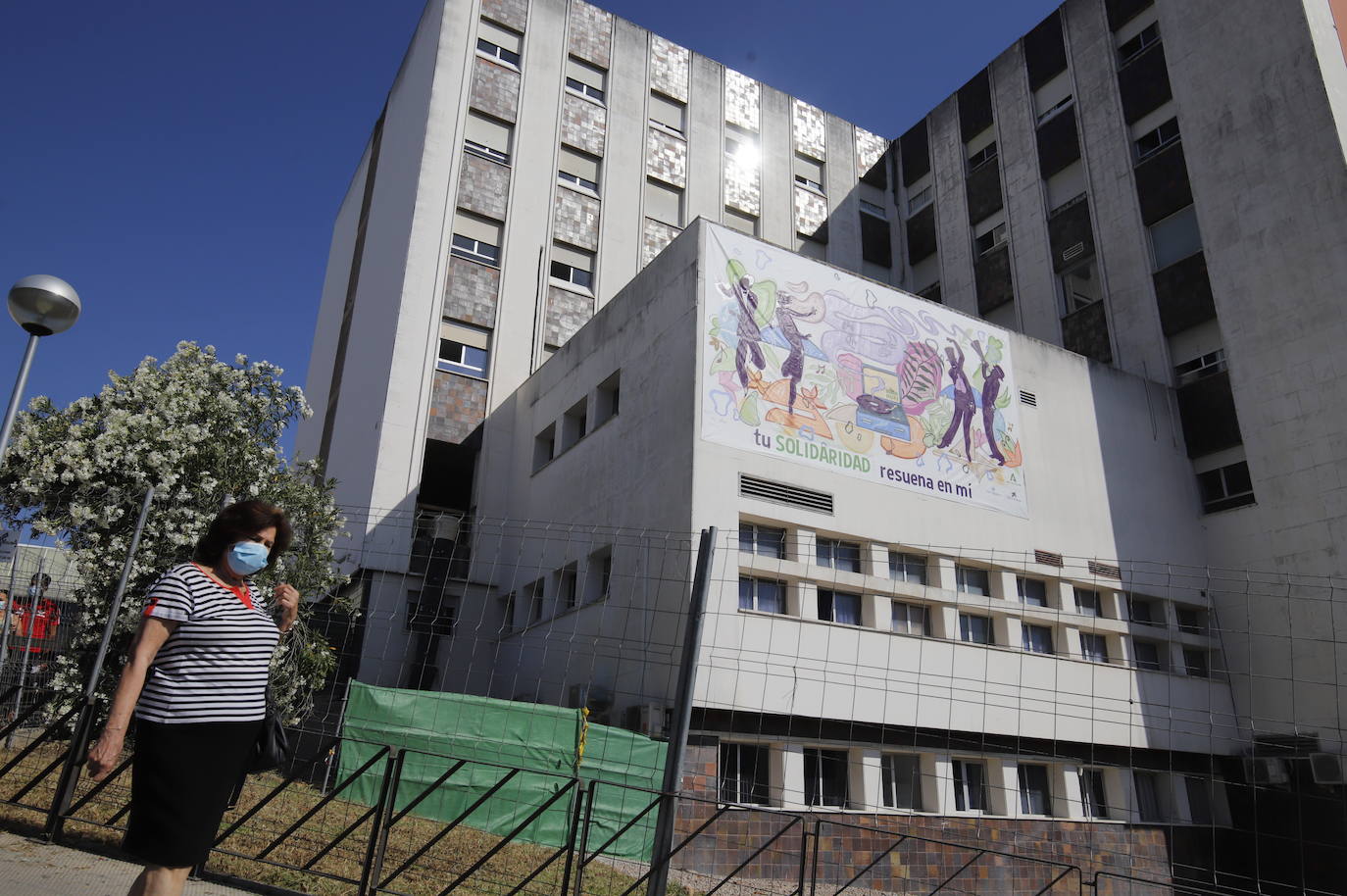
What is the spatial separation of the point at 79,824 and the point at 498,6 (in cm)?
2304

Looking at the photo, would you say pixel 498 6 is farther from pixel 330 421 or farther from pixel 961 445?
pixel 961 445

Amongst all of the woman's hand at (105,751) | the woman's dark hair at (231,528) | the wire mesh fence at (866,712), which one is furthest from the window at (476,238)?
the woman's hand at (105,751)

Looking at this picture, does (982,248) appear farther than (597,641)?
Yes

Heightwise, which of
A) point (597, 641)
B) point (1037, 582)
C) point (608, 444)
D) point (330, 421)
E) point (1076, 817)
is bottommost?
point (1076, 817)

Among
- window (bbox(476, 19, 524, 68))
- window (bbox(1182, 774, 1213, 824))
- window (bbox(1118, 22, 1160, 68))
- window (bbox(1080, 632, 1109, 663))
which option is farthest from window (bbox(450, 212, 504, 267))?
window (bbox(1182, 774, 1213, 824))

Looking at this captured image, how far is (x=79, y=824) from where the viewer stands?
224 inches

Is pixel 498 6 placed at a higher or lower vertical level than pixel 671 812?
higher

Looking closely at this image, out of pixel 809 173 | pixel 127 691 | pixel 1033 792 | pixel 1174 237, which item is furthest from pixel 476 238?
pixel 127 691

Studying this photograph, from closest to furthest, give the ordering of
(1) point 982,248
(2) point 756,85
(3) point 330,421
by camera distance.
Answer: (3) point 330,421
(1) point 982,248
(2) point 756,85

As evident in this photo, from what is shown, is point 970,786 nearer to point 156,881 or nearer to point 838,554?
point 838,554

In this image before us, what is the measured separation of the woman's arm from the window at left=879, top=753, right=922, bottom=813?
37.1 ft

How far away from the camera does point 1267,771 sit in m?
14.5

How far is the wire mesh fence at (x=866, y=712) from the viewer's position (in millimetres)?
10242

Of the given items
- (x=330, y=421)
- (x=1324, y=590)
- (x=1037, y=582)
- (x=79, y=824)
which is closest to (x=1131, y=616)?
(x=1037, y=582)
